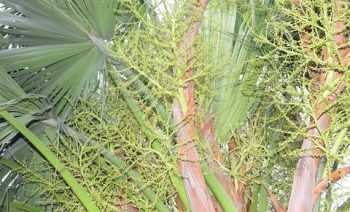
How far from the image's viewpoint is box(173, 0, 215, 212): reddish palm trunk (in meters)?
1.10

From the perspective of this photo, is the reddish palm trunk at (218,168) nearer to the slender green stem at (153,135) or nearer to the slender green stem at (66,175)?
the slender green stem at (153,135)

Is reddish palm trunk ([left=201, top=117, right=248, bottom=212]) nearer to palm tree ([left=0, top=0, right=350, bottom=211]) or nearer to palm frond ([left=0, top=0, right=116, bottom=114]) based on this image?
palm tree ([left=0, top=0, right=350, bottom=211])

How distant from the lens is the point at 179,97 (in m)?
1.08

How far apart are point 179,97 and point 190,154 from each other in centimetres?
13

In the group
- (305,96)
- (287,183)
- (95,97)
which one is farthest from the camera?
(95,97)

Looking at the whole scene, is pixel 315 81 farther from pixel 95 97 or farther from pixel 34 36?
pixel 34 36

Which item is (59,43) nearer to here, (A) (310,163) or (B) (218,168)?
(B) (218,168)

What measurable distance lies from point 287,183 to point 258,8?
50 cm

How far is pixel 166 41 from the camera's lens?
1.04 metres

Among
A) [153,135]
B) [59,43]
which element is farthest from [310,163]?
[59,43]

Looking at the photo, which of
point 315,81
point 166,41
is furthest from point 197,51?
point 315,81

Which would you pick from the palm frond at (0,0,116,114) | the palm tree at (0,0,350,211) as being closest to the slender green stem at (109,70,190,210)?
the palm tree at (0,0,350,211)

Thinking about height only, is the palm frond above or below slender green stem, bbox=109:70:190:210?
above

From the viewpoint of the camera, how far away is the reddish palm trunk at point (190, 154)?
110cm
